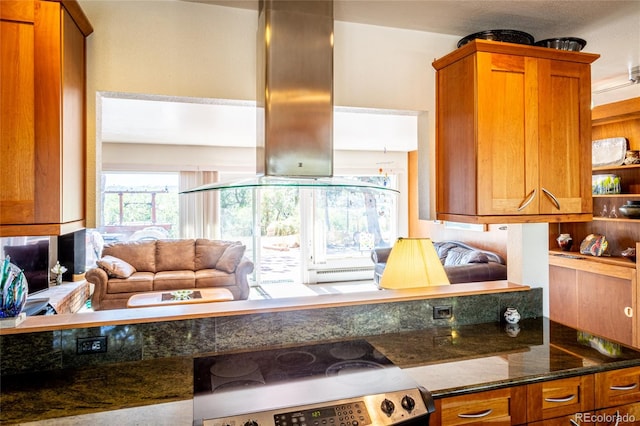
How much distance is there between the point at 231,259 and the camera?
19.6 ft

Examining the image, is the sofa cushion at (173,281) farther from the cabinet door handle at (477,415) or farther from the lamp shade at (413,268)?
the cabinet door handle at (477,415)

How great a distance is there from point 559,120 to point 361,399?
1.62 metres

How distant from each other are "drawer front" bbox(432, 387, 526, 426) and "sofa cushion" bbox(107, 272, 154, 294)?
4.93m

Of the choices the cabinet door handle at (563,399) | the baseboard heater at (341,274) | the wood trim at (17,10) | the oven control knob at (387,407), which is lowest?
the baseboard heater at (341,274)

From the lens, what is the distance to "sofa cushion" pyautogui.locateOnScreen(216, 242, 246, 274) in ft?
19.5

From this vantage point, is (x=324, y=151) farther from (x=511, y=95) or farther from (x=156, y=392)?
(x=156, y=392)

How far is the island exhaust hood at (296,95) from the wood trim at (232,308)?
21.6 inches

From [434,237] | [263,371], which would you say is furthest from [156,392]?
[434,237]

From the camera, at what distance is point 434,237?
24.5ft

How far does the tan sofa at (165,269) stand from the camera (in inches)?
205

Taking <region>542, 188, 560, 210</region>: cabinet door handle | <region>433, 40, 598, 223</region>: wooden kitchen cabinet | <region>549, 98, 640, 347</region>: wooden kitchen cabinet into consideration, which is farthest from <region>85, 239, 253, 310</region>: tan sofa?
<region>542, 188, 560, 210</region>: cabinet door handle

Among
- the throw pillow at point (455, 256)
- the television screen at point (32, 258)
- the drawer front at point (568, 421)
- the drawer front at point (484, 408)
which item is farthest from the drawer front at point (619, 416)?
the television screen at point (32, 258)

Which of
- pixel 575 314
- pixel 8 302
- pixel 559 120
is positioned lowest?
pixel 575 314

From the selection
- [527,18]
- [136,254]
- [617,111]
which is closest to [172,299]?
[136,254]
